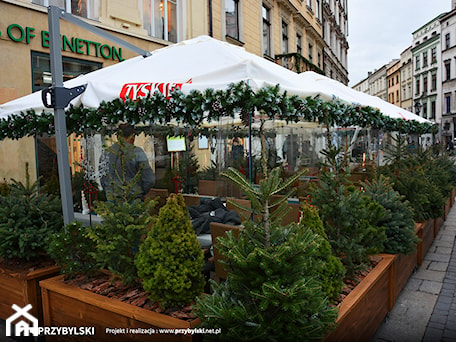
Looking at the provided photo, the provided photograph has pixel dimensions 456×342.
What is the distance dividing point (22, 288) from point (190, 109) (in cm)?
217

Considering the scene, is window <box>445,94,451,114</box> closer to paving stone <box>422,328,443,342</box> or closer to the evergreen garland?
the evergreen garland

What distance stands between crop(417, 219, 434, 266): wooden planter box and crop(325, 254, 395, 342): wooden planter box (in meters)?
1.56

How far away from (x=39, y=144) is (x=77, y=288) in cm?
543

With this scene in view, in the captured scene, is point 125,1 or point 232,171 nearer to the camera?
point 232,171

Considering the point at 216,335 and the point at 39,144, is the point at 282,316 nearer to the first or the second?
the point at 216,335

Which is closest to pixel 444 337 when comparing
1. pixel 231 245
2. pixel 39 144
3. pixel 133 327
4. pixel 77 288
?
pixel 231 245

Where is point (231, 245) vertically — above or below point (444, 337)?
above

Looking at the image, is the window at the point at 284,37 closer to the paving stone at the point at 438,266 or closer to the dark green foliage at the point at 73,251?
the paving stone at the point at 438,266

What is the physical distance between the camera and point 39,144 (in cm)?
754

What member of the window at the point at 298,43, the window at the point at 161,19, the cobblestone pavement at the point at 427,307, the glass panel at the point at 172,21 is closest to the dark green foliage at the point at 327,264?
the cobblestone pavement at the point at 427,307

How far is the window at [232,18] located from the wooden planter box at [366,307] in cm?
1274

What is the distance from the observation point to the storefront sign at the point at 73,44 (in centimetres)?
799

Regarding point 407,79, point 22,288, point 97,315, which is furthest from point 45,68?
point 407,79

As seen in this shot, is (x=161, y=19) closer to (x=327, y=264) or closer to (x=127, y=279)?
(x=127, y=279)
